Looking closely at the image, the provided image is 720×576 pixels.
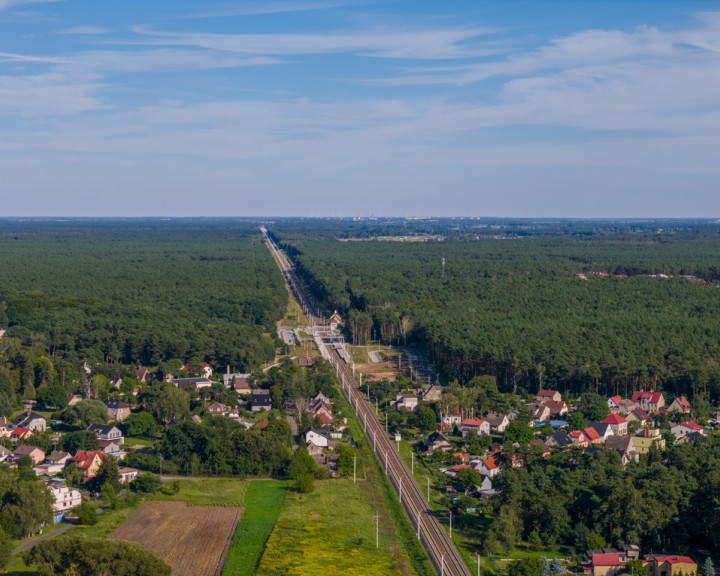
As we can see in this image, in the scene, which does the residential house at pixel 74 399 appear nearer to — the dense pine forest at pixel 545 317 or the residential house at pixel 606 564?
the dense pine forest at pixel 545 317

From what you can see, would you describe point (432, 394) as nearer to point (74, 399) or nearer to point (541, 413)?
point (541, 413)

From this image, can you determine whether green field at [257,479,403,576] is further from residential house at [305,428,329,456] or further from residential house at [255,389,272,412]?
residential house at [255,389,272,412]

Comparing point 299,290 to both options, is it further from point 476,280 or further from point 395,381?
point 395,381

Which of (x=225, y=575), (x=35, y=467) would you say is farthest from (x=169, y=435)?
(x=225, y=575)

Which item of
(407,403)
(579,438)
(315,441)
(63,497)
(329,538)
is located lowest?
(329,538)

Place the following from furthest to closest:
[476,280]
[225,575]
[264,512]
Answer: [476,280] < [264,512] < [225,575]

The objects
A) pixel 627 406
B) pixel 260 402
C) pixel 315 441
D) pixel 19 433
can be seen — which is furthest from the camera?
pixel 260 402

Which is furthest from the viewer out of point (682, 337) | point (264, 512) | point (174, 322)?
point (174, 322)

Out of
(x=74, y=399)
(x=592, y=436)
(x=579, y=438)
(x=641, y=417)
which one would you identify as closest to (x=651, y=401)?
(x=641, y=417)
